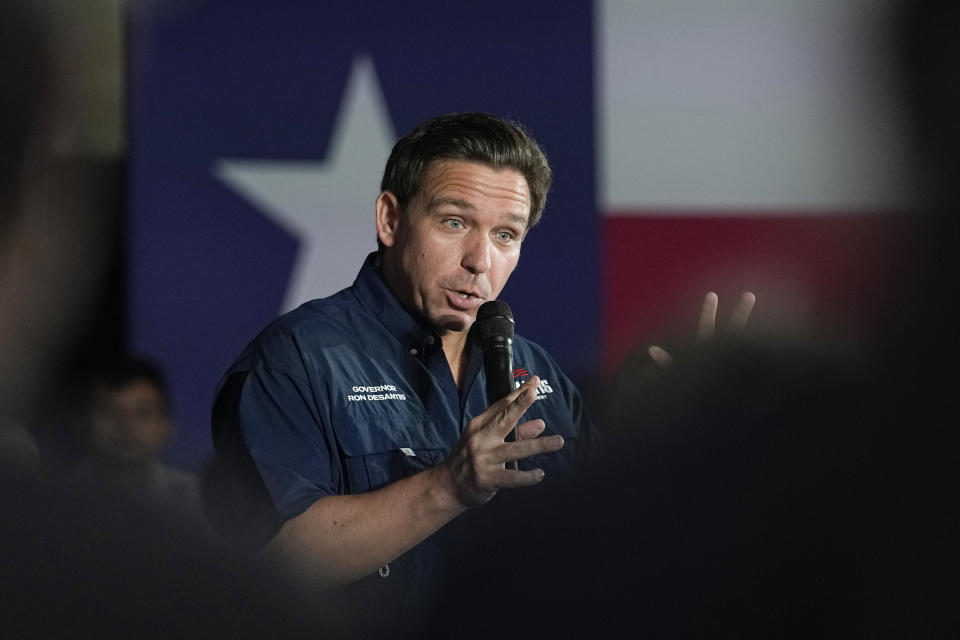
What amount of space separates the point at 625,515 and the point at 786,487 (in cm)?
6

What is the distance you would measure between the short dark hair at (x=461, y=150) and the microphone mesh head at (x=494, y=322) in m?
0.37

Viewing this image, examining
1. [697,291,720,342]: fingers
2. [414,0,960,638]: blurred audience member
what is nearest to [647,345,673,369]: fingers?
[697,291,720,342]: fingers

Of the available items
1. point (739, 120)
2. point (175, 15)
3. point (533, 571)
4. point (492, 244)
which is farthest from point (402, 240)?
point (739, 120)

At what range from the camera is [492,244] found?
2043 mm

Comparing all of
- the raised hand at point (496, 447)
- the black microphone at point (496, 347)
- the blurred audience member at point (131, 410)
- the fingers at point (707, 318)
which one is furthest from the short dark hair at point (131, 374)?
the raised hand at point (496, 447)

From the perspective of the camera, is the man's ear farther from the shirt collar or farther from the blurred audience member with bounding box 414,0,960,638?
the blurred audience member with bounding box 414,0,960,638

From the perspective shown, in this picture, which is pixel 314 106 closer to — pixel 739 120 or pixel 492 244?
pixel 739 120

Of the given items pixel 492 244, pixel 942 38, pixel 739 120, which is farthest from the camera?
pixel 739 120

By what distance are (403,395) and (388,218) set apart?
0.39 metres

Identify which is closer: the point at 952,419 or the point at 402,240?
the point at 952,419

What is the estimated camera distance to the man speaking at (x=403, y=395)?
5.09 ft

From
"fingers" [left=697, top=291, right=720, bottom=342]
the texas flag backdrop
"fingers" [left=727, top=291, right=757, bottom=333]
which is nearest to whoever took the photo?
"fingers" [left=727, top=291, right=757, bottom=333]

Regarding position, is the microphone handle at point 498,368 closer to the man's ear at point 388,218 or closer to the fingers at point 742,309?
the fingers at point 742,309

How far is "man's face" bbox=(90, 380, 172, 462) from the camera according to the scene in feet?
10.9
